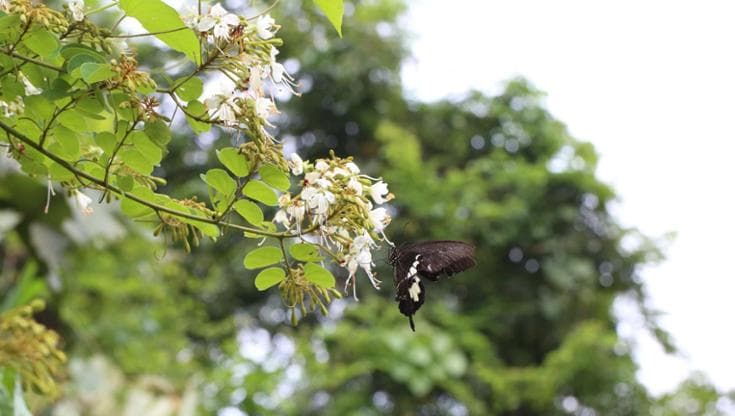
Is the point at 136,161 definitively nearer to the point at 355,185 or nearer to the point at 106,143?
the point at 106,143

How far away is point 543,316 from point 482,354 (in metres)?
0.43

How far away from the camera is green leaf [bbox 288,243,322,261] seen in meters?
0.71

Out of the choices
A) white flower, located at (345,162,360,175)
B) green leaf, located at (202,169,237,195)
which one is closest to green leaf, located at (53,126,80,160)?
green leaf, located at (202,169,237,195)

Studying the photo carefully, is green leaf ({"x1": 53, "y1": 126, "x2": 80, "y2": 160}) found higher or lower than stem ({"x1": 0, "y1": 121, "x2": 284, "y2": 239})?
higher

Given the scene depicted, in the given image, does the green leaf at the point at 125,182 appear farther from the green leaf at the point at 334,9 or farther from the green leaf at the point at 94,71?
the green leaf at the point at 334,9

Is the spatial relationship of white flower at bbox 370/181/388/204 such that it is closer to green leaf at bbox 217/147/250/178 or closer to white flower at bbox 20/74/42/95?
green leaf at bbox 217/147/250/178

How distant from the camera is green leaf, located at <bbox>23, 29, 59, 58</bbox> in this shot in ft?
2.24

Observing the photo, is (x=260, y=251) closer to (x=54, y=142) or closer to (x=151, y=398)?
(x=54, y=142)

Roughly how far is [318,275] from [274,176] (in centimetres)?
8

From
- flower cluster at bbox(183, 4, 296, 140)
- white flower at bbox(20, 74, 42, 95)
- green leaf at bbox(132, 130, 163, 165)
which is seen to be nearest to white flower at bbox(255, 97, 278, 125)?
flower cluster at bbox(183, 4, 296, 140)

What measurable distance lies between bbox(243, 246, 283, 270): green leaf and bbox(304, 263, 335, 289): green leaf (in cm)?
3

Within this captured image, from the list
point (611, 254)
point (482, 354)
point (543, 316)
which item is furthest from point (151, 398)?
point (611, 254)

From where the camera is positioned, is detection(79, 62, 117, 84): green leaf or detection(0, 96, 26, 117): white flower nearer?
detection(79, 62, 117, 84): green leaf

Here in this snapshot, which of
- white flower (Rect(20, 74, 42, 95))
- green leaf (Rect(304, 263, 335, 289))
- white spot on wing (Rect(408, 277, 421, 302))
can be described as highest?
white flower (Rect(20, 74, 42, 95))
